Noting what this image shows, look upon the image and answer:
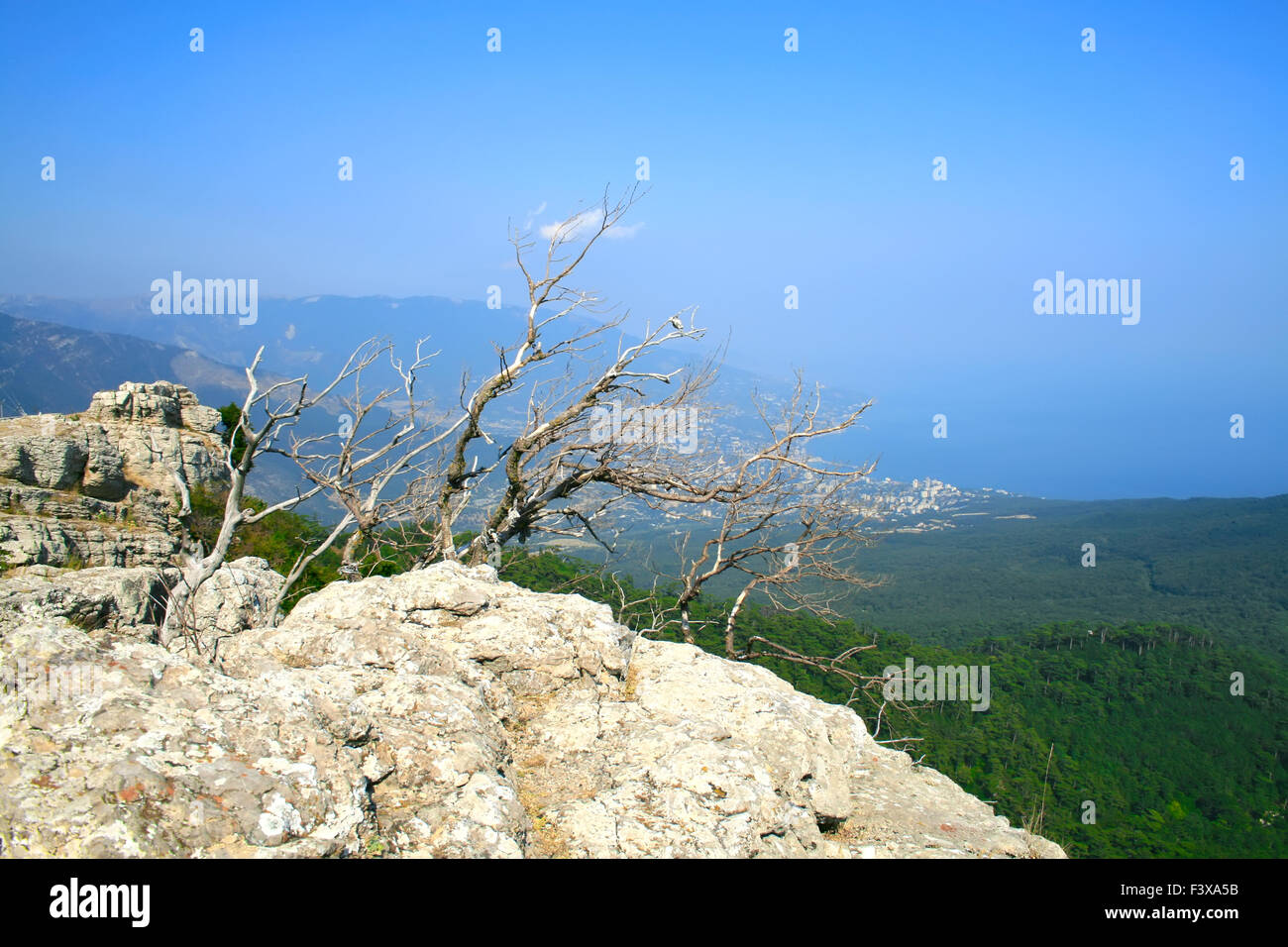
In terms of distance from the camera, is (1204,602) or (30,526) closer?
(30,526)

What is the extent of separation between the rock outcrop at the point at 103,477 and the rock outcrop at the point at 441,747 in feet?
16.3

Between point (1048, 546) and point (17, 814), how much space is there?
77.6 m

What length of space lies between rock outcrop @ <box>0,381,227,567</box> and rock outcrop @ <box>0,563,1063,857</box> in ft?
16.3

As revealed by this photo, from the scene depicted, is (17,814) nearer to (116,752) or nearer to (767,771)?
(116,752)

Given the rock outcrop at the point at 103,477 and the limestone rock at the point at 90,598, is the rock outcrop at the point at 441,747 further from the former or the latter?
the rock outcrop at the point at 103,477

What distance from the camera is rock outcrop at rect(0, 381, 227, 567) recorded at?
33.4ft

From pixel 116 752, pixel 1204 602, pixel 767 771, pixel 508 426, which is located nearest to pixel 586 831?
pixel 767 771

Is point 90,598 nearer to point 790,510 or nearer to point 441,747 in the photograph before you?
point 441,747

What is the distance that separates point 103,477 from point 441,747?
11436 mm

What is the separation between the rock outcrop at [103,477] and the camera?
33.4ft

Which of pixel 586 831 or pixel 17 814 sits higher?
pixel 17 814

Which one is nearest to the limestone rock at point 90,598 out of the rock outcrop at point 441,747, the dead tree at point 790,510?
the rock outcrop at point 441,747

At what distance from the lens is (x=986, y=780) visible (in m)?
18.9

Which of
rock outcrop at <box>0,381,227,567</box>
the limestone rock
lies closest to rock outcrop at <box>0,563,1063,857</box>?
the limestone rock
